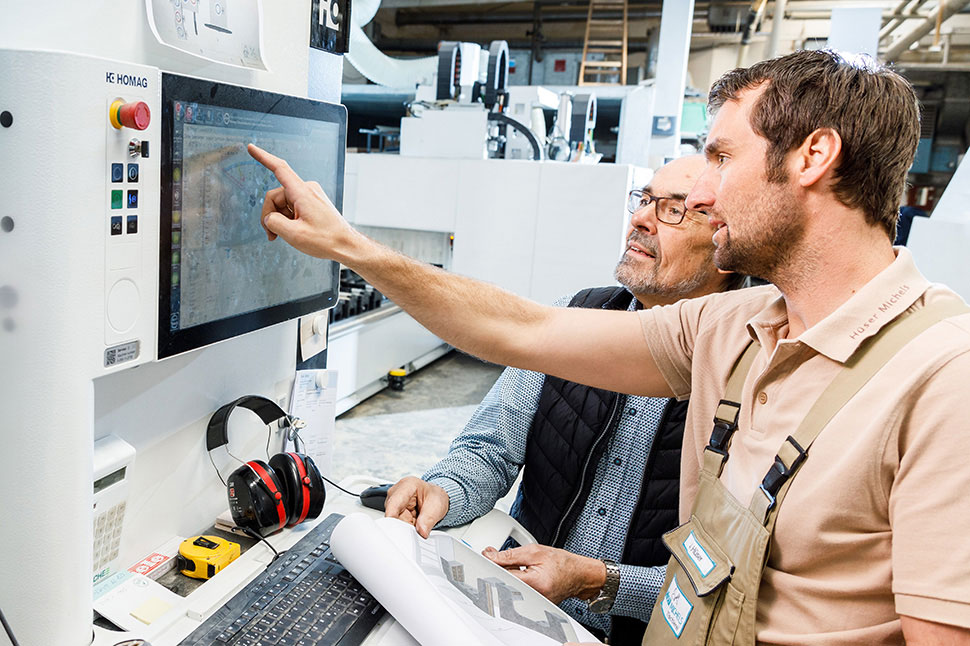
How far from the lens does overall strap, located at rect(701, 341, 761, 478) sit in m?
1.01

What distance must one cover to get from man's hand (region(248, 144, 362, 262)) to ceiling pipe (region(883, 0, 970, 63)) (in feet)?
23.9

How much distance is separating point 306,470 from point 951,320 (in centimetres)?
93

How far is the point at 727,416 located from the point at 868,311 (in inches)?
9.3

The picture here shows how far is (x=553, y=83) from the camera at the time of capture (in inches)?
391

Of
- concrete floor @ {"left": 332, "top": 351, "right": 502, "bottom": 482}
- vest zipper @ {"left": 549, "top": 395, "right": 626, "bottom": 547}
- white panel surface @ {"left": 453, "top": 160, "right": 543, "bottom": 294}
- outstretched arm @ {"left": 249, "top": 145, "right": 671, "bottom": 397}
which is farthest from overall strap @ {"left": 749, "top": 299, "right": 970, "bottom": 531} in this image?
white panel surface @ {"left": 453, "top": 160, "right": 543, "bottom": 294}

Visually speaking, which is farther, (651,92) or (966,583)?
(651,92)

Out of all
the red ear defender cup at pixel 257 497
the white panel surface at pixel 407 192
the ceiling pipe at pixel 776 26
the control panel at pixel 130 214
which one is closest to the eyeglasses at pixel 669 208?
Answer: the red ear defender cup at pixel 257 497

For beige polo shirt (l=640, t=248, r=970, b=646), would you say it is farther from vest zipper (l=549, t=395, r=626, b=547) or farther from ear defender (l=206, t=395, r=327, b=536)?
ear defender (l=206, t=395, r=327, b=536)

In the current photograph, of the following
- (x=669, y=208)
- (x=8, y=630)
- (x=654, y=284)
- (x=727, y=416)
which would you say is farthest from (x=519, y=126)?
(x=8, y=630)

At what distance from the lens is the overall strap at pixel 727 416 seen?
3.30ft

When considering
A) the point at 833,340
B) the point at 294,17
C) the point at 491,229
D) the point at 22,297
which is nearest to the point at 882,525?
the point at 833,340

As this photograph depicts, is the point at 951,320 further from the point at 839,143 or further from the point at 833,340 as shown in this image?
the point at 839,143

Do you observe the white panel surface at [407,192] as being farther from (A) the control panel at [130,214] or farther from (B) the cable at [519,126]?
(A) the control panel at [130,214]

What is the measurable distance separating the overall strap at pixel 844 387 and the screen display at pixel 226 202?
0.76 metres
